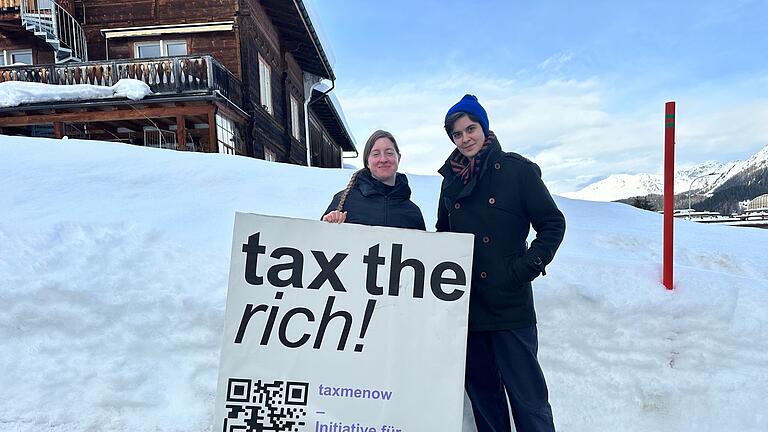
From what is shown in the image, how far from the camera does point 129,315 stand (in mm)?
3078

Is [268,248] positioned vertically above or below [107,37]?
below

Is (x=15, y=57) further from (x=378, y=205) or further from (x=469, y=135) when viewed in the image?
(x=469, y=135)

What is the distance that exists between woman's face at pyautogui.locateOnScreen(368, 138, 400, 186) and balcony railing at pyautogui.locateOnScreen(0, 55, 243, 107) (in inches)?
400

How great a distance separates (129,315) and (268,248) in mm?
1384

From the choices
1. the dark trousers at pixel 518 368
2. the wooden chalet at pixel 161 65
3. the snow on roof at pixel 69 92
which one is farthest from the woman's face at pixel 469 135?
the snow on roof at pixel 69 92

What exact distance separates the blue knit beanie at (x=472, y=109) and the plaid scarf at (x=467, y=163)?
0.08 m

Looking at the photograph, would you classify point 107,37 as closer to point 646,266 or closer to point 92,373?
point 92,373

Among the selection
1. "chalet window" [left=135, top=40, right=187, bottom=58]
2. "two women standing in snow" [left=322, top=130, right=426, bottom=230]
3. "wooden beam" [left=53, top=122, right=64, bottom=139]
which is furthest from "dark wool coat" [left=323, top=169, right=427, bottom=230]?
"chalet window" [left=135, top=40, right=187, bottom=58]

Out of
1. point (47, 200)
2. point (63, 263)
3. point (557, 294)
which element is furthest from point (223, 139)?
point (557, 294)

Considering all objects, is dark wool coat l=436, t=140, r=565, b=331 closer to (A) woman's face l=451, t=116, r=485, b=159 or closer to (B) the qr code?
(A) woman's face l=451, t=116, r=485, b=159

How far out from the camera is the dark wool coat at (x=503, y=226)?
2238 mm

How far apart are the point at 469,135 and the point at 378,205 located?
0.57 metres

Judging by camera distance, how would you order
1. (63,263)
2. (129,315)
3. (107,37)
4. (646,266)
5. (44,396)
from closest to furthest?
(44,396)
(129,315)
(63,263)
(646,266)
(107,37)

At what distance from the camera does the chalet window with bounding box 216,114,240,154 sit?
12502 millimetres
